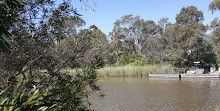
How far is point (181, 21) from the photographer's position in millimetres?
31562

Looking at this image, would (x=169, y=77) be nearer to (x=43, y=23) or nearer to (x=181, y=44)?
(x=181, y=44)

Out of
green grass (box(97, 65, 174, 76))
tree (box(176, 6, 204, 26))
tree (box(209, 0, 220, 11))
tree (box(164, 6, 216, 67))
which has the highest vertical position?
tree (box(176, 6, 204, 26))

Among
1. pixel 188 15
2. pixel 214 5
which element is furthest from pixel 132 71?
pixel 188 15

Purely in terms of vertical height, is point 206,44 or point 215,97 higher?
point 206,44

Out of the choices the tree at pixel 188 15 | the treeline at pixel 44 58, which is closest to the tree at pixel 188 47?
the tree at pixel 188 15

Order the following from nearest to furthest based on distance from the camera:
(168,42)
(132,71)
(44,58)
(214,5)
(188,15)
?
→ (44,58) < (132,71) < (214,5) < (168,42) < (188,15)

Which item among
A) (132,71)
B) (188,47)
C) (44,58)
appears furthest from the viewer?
(188,47)

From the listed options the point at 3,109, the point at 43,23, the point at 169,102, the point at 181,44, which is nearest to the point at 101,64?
the point at 43,23

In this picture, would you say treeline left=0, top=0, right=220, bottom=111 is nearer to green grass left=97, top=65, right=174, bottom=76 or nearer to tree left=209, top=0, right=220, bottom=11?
green grass left=97, top=65, right=174, bottom=76

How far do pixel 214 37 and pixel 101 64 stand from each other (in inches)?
916

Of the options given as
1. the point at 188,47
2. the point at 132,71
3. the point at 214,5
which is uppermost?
the point at 214,5

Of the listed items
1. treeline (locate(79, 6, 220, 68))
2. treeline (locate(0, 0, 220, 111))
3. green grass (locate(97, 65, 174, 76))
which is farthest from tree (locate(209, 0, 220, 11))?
treeline (locate(0, 0, 220, 111))

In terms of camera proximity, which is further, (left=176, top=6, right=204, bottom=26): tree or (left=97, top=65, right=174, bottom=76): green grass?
(left=176, top=6, right=204, bottom=26): tree

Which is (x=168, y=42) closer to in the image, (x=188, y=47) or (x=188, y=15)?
(x=188, y=47)
